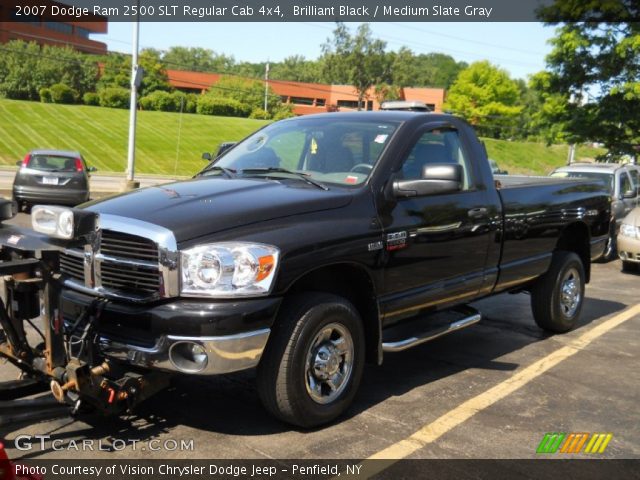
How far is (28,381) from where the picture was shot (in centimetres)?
370

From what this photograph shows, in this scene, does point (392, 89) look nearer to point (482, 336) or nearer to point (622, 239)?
point (622, 239)

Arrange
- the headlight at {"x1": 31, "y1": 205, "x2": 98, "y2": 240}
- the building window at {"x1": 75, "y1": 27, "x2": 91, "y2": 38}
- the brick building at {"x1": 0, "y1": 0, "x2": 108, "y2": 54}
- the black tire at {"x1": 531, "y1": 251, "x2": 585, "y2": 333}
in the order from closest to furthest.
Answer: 1. the headlight at {"x1": 31, "y1": 205, "x2": 98, "y2": 240}
2. the black tire at {"x1": 531, "y1": 251, "x2": 585, "y2": 333}
3. the brick building at {"x1": 0, "y1": 0, "x2": 108, "y2": 54}
4. the building window at {"x1": 75, "y1": 27, "x2": 91, "y2": 38}

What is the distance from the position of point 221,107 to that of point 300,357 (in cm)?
6976

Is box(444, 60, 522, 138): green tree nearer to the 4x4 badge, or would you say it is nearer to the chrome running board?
the chrome running board

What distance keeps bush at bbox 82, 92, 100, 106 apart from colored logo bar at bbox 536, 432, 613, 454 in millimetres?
64371

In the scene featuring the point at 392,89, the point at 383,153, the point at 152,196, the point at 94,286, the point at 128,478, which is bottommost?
the point at 128,478

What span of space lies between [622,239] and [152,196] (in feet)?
30.4

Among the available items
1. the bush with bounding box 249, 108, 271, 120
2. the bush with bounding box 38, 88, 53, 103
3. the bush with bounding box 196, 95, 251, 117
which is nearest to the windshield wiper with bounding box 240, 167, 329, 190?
the bush with bounding box 38, 88, 53, 103

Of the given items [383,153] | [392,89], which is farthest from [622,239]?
[392,89]

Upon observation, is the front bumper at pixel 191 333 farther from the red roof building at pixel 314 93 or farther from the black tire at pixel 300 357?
the red roof building at pixel 314 93

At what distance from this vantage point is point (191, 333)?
3.42 meters

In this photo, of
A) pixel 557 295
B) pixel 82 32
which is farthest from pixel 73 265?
pixel 82 32

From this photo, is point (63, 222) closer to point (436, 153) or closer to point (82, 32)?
point (436, 153)

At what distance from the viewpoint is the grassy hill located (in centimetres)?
4431
